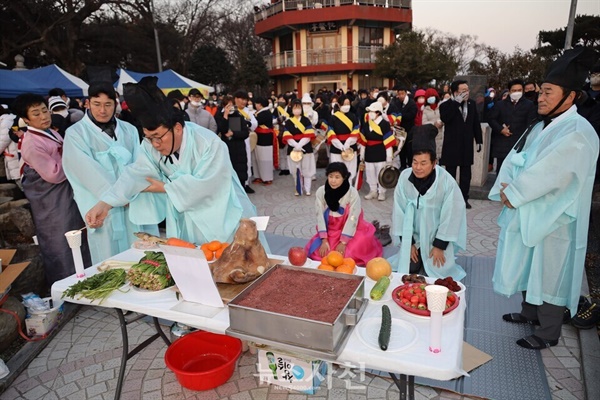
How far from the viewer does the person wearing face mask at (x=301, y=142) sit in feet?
28.7

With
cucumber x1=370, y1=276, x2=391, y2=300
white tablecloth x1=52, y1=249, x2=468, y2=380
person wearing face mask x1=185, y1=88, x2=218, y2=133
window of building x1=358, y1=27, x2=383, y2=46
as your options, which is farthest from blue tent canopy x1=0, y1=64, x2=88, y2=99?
window of building x1=358, y1=27, x2=383, y2=46

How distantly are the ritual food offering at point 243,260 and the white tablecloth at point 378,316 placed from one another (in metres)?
0.24

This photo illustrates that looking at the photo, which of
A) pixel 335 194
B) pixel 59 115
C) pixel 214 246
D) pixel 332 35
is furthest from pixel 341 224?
pixel 332 35

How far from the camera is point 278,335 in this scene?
1795mm

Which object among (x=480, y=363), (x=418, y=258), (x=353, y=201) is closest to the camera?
(x=480, y=363)

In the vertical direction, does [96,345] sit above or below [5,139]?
below

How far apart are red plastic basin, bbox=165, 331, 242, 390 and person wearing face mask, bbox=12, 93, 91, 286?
1858mm

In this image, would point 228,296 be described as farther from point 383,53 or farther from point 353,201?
point 383,53

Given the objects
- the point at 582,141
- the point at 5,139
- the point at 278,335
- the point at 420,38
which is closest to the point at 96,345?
the point at 278,335

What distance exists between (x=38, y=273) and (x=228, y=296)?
3.31m

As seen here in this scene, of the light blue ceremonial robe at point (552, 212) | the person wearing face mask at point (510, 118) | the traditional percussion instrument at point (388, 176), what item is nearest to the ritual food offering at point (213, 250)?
the light blue ceremonial robe at point (552, 212)

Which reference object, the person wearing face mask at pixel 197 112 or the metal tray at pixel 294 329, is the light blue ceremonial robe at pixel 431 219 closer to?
the metal tray at pixel 294 329

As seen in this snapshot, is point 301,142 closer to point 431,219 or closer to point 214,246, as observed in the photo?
point 431,219

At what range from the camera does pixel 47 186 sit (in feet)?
13.7
